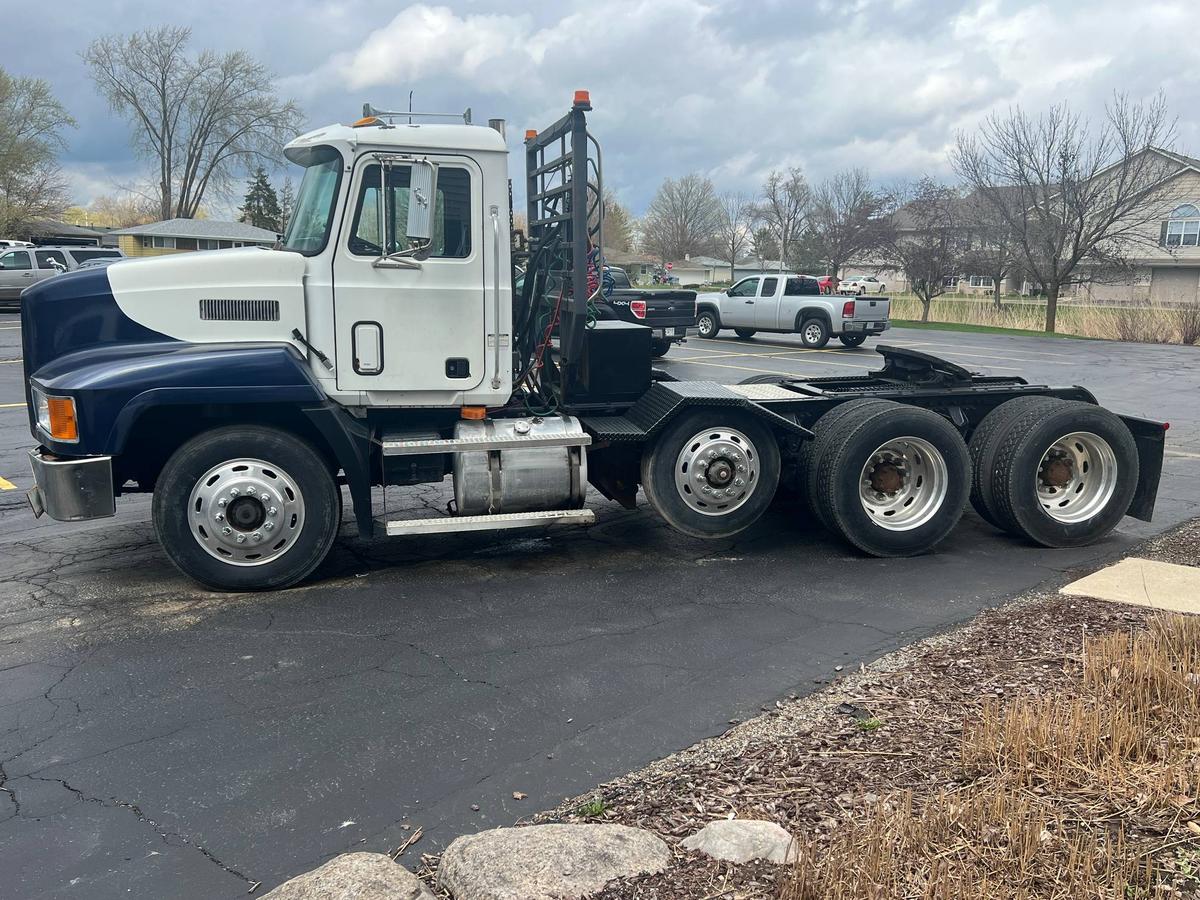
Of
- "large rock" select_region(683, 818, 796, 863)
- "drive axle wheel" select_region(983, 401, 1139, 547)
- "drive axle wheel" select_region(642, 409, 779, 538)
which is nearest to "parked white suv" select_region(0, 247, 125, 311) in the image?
"drive axle wheel" select_region(642, 409, 779, 538)

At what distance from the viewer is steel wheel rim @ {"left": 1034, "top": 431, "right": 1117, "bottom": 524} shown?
7543 millimetres

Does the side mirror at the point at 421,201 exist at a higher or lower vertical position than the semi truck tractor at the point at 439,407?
higher

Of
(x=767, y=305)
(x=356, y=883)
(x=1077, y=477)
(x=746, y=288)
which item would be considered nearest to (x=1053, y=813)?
(x=356, y=883)

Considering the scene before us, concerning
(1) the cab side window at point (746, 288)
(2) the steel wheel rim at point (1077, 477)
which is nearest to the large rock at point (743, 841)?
(2) the steel wheel rim at point (1077, 477)

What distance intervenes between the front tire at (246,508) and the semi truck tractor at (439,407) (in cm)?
1

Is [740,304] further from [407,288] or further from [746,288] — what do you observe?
[407,288]

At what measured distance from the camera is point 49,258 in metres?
32.1

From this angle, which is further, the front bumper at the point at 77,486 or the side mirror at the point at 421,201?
the side mirror at the point at 421,201

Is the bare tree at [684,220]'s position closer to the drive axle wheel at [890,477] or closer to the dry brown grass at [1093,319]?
the dry brown grass at [1093,319]

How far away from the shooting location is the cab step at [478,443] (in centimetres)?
641

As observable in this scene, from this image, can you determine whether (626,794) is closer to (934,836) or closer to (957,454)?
(934,836)

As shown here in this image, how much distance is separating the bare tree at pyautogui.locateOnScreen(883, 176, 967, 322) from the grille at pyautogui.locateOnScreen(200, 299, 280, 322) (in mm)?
37301

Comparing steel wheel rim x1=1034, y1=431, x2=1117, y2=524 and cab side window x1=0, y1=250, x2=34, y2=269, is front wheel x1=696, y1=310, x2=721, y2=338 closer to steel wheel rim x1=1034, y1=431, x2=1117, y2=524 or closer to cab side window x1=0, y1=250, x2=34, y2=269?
cab side window x1=0, y1=250, x2=34, y2=269

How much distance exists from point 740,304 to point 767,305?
3.70ft
